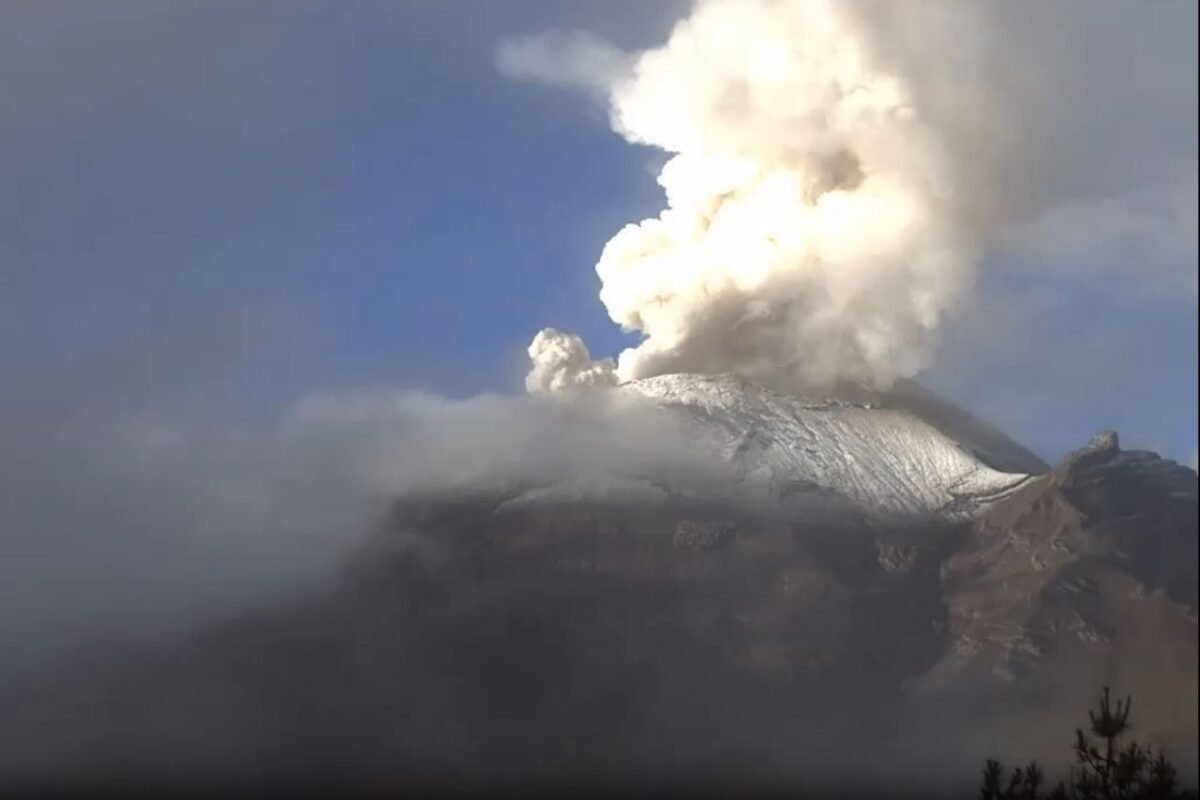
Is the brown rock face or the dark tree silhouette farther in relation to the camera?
the brown rock face

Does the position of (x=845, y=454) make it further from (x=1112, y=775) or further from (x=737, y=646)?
(x=1112, y=775)

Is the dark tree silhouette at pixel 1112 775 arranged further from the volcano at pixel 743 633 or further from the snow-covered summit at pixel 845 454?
the snow-covered summit at pixel 845 454

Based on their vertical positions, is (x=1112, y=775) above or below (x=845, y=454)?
below

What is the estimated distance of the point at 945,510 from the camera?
265 feet

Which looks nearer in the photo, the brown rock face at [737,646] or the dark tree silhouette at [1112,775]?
the dark tree silhouette at [1112,775]

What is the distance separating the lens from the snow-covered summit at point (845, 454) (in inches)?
3113

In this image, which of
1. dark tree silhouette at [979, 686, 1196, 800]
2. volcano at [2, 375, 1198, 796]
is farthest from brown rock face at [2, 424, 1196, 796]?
dark tree silhouette at [979, 686, 1196, 800]

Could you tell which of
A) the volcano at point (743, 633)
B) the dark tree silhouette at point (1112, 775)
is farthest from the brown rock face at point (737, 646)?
the dark tree silhouette at point (1112, 775)

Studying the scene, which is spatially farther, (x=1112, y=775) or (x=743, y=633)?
(x=743, y=633)

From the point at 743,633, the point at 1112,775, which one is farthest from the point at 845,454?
the point at 1112,775

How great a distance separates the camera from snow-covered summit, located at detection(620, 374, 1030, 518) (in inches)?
3113

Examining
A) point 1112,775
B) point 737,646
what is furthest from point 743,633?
point 1112,775

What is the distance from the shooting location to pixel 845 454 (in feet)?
271

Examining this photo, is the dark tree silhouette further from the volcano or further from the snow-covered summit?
the snow-covered summit
